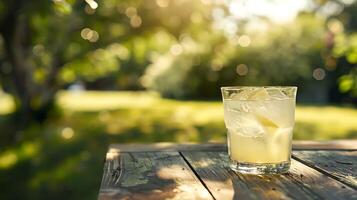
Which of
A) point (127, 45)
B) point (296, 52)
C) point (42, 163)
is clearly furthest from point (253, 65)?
point (42, 163)

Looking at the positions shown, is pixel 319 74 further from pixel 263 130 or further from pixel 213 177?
pixel 213 177

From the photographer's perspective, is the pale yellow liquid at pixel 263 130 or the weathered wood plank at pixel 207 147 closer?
the pale yellow liquid at pixel 263 130

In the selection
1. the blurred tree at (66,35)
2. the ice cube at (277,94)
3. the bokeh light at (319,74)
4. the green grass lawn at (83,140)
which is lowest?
the green grass lawn at (83,140)

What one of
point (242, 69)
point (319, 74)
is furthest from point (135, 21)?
point (319, 74)

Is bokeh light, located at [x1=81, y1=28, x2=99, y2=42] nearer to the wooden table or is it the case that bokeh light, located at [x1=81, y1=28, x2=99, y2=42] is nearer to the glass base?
the wooden table

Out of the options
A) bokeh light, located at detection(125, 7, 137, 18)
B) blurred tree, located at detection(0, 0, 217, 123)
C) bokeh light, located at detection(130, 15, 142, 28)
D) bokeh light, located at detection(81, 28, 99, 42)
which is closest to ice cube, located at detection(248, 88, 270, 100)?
blurred tree, located at detection(0, 0, 217, 123)

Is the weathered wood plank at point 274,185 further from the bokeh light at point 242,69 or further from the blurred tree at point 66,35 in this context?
the bokeh light at point 242,69

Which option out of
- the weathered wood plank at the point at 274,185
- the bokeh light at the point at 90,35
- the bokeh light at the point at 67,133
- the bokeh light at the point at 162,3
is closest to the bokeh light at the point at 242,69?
the bokeh light at the point at 90,35
